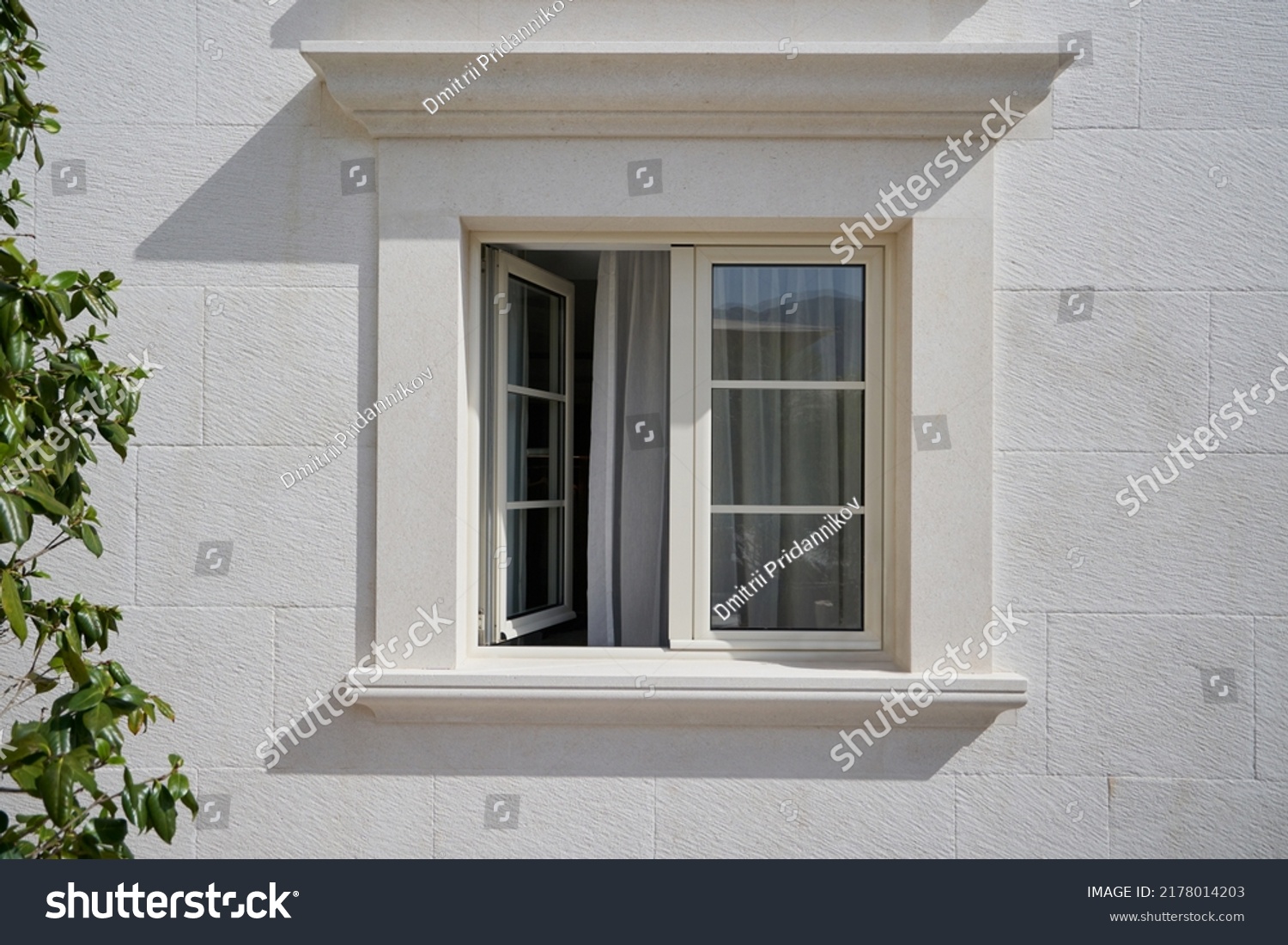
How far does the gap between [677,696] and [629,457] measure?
1204 mm

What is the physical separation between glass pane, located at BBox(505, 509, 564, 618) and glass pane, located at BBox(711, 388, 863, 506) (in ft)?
2.74

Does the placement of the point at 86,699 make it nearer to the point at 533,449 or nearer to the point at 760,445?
the point at 533,449

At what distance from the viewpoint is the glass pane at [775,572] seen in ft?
11.6

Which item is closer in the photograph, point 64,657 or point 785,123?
point 64,657

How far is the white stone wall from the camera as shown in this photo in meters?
3.24

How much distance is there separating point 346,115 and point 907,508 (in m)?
2.41

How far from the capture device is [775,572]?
3.54 m

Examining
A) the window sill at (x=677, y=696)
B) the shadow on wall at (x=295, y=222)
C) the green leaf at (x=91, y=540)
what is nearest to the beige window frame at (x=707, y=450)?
the window sill at (x=677, y=696)

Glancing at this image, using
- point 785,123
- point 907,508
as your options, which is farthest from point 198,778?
point 785,123

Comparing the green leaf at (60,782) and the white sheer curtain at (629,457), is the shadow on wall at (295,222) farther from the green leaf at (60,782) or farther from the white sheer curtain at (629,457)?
the green leaf at (60,782)

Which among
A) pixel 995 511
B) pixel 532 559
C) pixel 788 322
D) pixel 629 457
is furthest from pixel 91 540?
pixel 995 511

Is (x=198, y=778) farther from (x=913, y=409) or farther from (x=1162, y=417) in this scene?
(x=1162, y=417)

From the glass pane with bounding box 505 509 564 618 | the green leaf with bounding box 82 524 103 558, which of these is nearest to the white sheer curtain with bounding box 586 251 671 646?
the glass pane with bounding box 505 509 564 618

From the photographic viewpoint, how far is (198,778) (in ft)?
10.6
